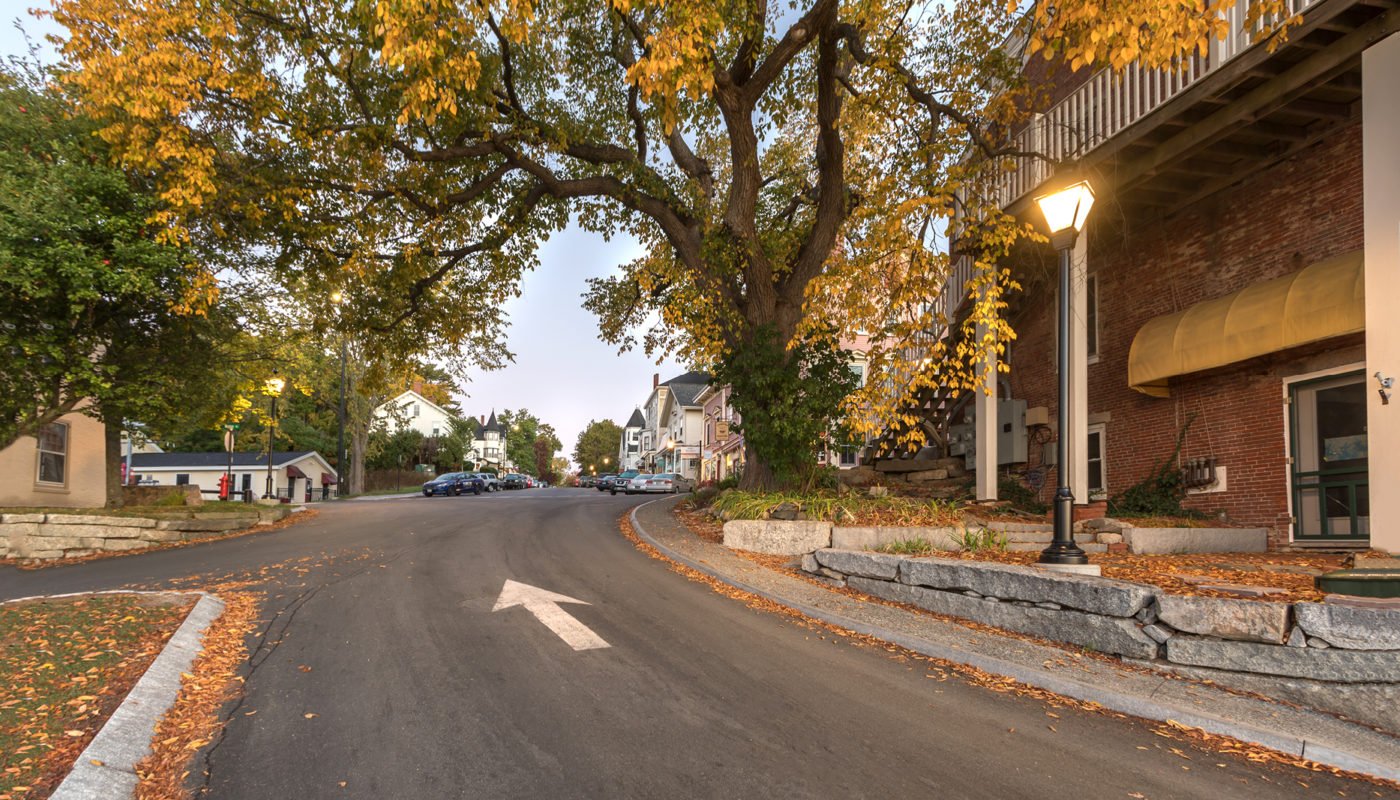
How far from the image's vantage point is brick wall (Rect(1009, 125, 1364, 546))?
31.2 ft

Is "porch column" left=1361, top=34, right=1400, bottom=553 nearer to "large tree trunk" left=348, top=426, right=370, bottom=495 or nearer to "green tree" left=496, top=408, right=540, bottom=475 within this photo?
"large tree trunk" left=348, top=426, right=370, bottom=495

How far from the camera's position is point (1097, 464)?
13453 millimetres

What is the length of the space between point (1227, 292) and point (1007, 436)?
16.0 feet

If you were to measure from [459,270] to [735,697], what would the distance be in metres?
15.4

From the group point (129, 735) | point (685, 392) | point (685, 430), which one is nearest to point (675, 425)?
point (685, 392)

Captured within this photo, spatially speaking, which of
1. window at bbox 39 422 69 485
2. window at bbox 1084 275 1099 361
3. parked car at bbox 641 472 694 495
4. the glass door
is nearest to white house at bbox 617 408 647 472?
parked car at bbox 641 472 694 495

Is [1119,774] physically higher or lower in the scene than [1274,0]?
lower

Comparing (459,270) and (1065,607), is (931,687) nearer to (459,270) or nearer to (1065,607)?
(1065,607)

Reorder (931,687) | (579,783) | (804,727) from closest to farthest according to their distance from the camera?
(579,783) → (804,727) → (931,687)

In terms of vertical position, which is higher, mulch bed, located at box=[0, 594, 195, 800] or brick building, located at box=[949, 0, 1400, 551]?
brick building, located at box=[949, 0, 1400, 551]

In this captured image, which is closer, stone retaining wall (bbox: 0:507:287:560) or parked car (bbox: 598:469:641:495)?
stone retaining wall (bbox: 0:507:287:560)

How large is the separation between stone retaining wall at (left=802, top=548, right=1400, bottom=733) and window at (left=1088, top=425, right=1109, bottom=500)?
715 cm

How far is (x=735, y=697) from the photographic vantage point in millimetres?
4781

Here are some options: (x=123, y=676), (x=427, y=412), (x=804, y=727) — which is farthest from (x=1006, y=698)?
(x=427, y=412)
